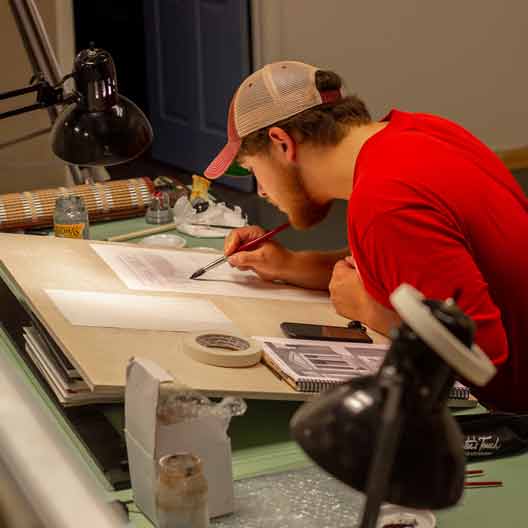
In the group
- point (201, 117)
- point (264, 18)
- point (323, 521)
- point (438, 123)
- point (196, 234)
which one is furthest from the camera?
point (201, 117)

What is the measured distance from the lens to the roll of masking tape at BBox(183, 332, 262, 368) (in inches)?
62.1

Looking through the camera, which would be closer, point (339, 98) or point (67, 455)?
point (67, 455)

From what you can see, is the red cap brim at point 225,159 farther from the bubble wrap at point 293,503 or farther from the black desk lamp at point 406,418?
the black desk lamp at point 406,418

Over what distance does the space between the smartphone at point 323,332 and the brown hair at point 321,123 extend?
46 centimetres

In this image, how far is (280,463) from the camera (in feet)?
4.91

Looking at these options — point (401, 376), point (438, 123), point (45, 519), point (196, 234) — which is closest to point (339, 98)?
point (438, 123)

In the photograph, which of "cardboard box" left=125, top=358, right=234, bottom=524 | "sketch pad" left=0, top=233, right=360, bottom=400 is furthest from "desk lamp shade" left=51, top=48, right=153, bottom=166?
"cardboard box" left=125, top=358, right=234, bottom=524

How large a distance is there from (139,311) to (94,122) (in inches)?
16.1

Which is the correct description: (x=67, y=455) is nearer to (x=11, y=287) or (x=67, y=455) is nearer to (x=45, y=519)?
(x=45, y=519)

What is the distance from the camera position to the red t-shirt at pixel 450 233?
5.74 feet

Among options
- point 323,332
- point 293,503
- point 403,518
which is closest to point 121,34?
point 323,332

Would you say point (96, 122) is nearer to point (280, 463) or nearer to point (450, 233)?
point (450, 233)

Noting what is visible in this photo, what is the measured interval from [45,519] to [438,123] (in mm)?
1530

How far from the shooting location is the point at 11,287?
2119mm
